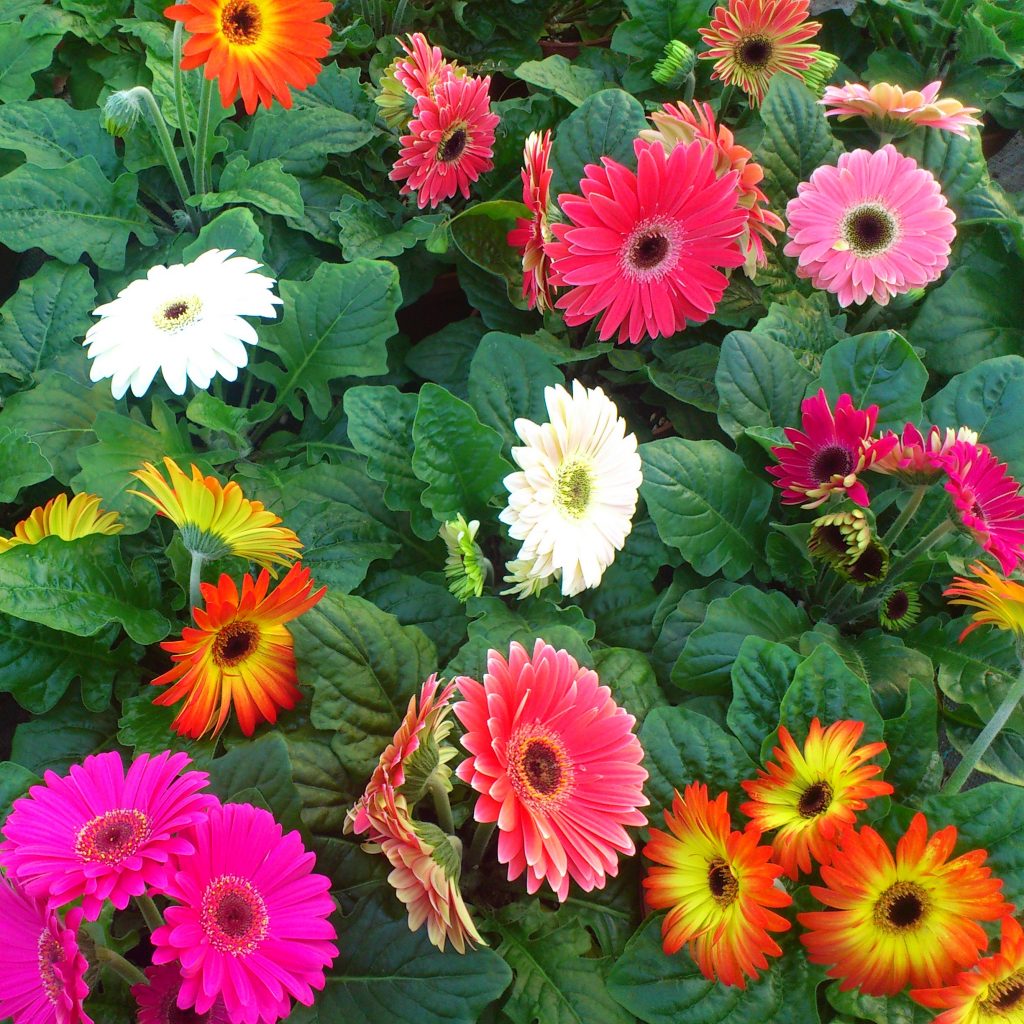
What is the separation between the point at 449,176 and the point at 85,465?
1.93 feet

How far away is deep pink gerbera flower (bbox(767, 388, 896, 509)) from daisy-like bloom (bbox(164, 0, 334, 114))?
0.66 meters

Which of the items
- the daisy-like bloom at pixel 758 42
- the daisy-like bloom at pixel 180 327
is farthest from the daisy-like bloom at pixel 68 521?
the daisy-like bloom at pixel 758 42

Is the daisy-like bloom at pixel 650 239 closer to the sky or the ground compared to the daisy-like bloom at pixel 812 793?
closer to the sky

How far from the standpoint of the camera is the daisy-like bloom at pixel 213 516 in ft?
2.66

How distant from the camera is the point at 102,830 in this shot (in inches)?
25.2

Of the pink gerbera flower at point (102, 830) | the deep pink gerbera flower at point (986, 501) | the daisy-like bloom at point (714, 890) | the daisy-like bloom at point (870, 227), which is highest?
the daisy-like bloom at point (870, 227)

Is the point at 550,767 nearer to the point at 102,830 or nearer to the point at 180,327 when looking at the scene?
the point at 102,830

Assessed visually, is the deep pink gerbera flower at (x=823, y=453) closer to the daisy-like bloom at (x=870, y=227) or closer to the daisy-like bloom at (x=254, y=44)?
the daisy-like bloom at (x=870, y=227)

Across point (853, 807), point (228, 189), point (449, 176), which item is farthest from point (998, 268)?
point (228, 189)

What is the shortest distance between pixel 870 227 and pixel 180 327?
82 cm

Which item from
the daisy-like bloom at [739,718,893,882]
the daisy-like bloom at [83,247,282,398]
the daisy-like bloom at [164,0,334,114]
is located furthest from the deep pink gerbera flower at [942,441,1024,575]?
the daisy-like bloom at [164,0,334,114]

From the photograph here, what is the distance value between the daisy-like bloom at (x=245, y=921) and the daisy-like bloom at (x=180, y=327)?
44cm

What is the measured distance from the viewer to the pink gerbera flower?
606 mm

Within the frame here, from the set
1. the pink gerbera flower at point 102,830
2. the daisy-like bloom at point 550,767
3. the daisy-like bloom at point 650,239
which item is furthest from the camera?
the daisy-like bloom at point 650,239
